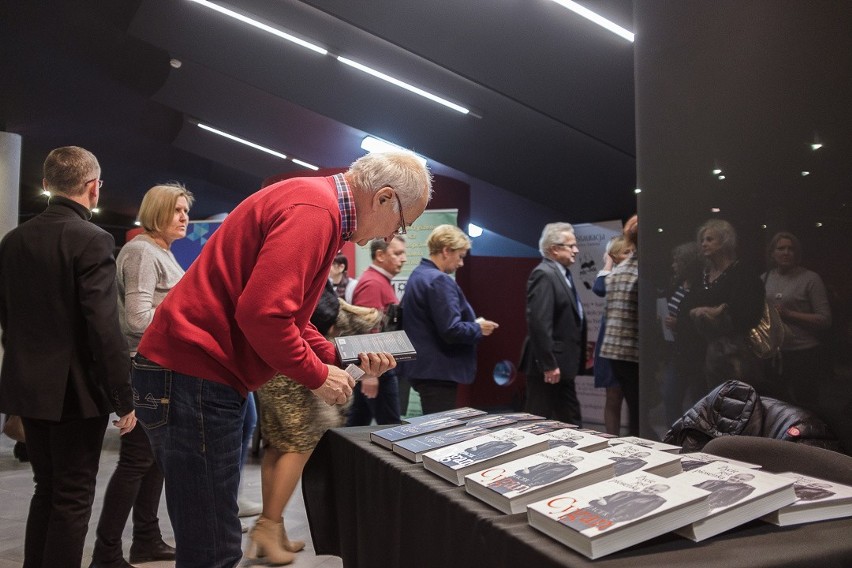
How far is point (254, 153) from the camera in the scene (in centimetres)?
963

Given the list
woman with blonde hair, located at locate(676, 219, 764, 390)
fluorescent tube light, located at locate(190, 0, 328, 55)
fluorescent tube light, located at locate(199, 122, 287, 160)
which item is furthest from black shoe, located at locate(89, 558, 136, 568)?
fluorescent tube light, located at locate(199, 122, 287, 160)

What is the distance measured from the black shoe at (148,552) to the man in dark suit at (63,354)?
1.98ft

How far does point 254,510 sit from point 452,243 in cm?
169

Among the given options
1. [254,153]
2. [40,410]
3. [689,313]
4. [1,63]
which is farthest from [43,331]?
[254,153]

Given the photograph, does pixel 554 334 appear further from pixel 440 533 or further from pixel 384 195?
pixel 440 533

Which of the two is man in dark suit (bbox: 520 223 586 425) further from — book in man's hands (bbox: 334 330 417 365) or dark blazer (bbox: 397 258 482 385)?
book in man's hands (bbox: 334 330 417 365)

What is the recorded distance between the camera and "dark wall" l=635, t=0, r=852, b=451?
1.92 metres

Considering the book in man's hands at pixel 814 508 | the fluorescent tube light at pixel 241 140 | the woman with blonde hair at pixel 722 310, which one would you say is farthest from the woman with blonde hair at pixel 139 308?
the fluorescent tube light at pixel 241 140

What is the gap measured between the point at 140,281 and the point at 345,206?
1338mm

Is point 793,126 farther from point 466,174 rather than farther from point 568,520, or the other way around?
point 466,174

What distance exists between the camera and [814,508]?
39.6 inches

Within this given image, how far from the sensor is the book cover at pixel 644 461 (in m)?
1.14

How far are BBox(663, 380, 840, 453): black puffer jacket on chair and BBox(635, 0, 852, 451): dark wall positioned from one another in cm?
11

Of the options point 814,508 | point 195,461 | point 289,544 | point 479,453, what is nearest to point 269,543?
point 289,544
